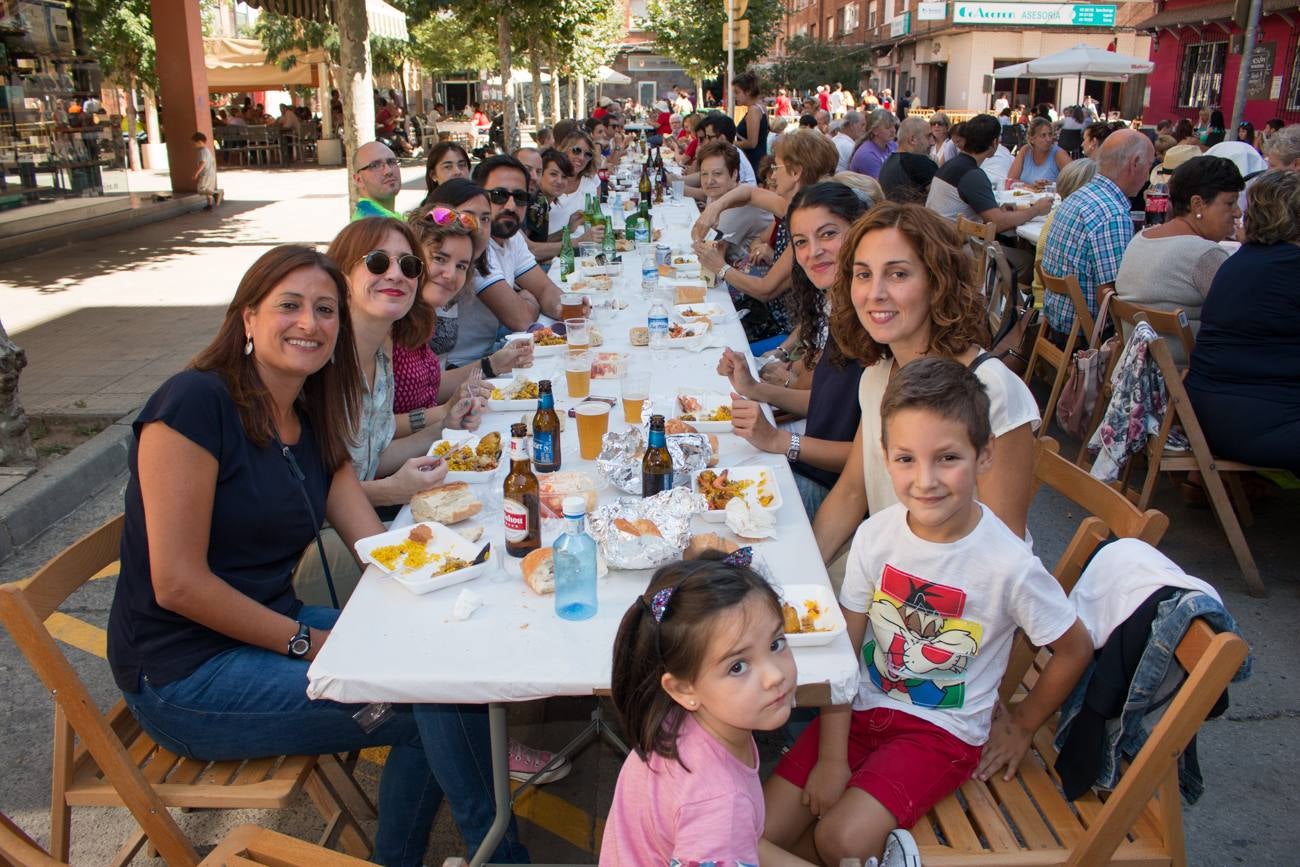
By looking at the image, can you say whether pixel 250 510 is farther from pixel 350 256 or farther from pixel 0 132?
pixel 0 132

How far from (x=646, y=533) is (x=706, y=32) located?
28936 mm

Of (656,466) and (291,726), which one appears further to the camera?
(656,466)

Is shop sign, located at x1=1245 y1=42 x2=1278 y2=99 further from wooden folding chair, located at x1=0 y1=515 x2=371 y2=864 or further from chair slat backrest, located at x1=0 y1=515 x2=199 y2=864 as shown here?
chair slat backrest, located at x1=0 y1=515 x2=199 y2=864

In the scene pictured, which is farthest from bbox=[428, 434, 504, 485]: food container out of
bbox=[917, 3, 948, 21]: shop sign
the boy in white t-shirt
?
bbox=[917, 3, 948, 21]: shop sign

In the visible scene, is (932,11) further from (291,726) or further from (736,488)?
(291,726)

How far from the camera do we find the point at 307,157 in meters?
28.3

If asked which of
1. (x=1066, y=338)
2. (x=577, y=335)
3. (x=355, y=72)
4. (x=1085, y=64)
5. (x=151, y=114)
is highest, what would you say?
(x=1085, y=64)

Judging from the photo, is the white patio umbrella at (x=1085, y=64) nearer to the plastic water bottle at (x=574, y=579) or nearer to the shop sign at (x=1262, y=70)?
the shop sign at (x=1262, y=70)

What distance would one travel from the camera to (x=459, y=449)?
10.3ft

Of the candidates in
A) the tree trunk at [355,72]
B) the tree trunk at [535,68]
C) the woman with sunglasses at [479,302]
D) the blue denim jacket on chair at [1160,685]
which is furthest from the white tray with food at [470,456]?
the tree trunk at [535,68]

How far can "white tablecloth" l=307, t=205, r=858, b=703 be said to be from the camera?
1.95 m

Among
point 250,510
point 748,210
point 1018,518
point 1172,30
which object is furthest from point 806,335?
point 1172,30

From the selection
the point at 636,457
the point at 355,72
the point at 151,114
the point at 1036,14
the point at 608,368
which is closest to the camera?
the point at 636,457

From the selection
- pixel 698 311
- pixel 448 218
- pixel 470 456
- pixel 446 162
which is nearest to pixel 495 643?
pixel 470 456
